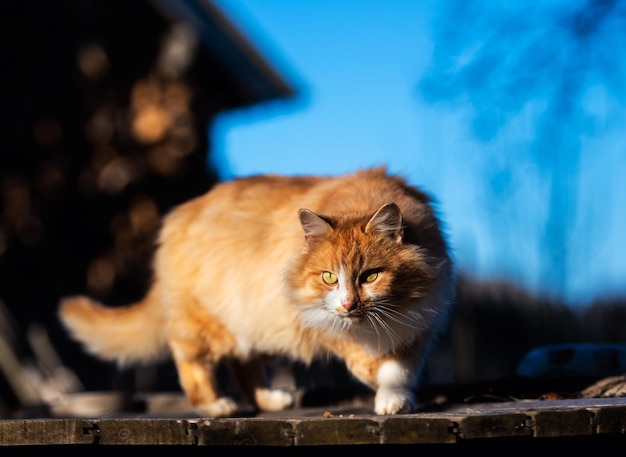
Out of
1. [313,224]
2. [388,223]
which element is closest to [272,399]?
[313,224]

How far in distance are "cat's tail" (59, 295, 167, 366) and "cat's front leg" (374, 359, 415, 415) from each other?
159 cm

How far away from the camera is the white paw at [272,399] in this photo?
13.3 feet

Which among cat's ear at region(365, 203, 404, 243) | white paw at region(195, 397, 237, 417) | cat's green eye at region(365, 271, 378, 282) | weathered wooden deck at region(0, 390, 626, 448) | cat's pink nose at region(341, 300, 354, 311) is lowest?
weathered wooden deck at region(0, 390, 626, 448)

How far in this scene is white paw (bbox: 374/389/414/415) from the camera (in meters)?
3.02

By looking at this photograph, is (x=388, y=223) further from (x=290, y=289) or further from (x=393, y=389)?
(x=393, y=389)

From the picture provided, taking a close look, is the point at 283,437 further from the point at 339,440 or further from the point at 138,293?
the point at 138,293

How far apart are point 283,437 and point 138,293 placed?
559cm

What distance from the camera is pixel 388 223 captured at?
308 cm

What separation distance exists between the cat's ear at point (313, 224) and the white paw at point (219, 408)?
1.05 meters

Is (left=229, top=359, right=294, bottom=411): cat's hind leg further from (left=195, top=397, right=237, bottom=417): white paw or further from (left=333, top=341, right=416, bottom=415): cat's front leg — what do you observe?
(left=333, top=341, right=416, bottom=415): cat's front leg

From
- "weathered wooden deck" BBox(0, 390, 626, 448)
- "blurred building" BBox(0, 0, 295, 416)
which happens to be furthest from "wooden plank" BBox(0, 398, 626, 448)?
"blurred building" BBox(0, 0, 295, 416)

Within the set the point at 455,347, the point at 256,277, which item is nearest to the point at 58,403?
the point at 256,277

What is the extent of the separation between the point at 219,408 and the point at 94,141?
4.26 m

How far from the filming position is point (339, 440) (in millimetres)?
2357
